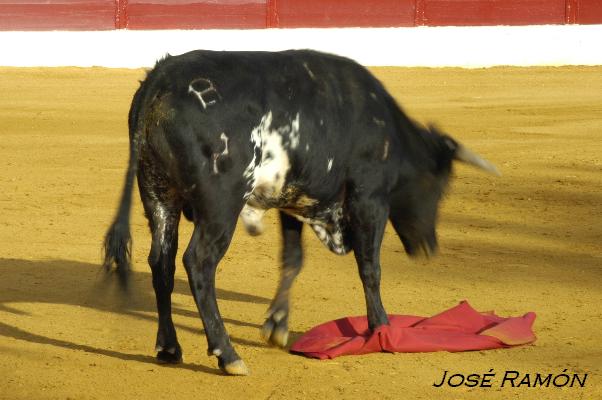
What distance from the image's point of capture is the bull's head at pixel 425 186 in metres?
4.88

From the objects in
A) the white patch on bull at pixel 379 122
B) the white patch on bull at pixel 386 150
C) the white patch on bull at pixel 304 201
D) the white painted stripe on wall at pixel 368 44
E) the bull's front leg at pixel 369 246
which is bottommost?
the white painted stripe on wall at pixel 368 44

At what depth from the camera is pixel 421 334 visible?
15.3 feet

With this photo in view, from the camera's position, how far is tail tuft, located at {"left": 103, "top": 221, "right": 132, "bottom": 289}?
169 inches

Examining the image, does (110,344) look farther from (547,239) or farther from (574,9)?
(574,9)

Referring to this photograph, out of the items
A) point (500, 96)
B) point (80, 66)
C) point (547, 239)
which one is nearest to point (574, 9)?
point (500, 96)

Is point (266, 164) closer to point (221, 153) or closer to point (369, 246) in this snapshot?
point (221, 153)

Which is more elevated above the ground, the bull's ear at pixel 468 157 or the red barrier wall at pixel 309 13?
the bull's ear at pixel 468 157

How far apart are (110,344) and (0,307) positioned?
774 millimetres

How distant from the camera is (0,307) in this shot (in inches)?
206

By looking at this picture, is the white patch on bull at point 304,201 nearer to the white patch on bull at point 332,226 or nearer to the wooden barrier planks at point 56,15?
the white patch on bull at point 332,226

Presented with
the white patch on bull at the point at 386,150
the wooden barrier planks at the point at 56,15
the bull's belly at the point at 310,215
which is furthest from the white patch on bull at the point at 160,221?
the wooden barrier planks at the point at 56,15

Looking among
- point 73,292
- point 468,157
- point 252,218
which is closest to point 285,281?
point 252,218

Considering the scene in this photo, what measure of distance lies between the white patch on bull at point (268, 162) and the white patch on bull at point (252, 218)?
0.19 metres

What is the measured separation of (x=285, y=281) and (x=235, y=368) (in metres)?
0.70
